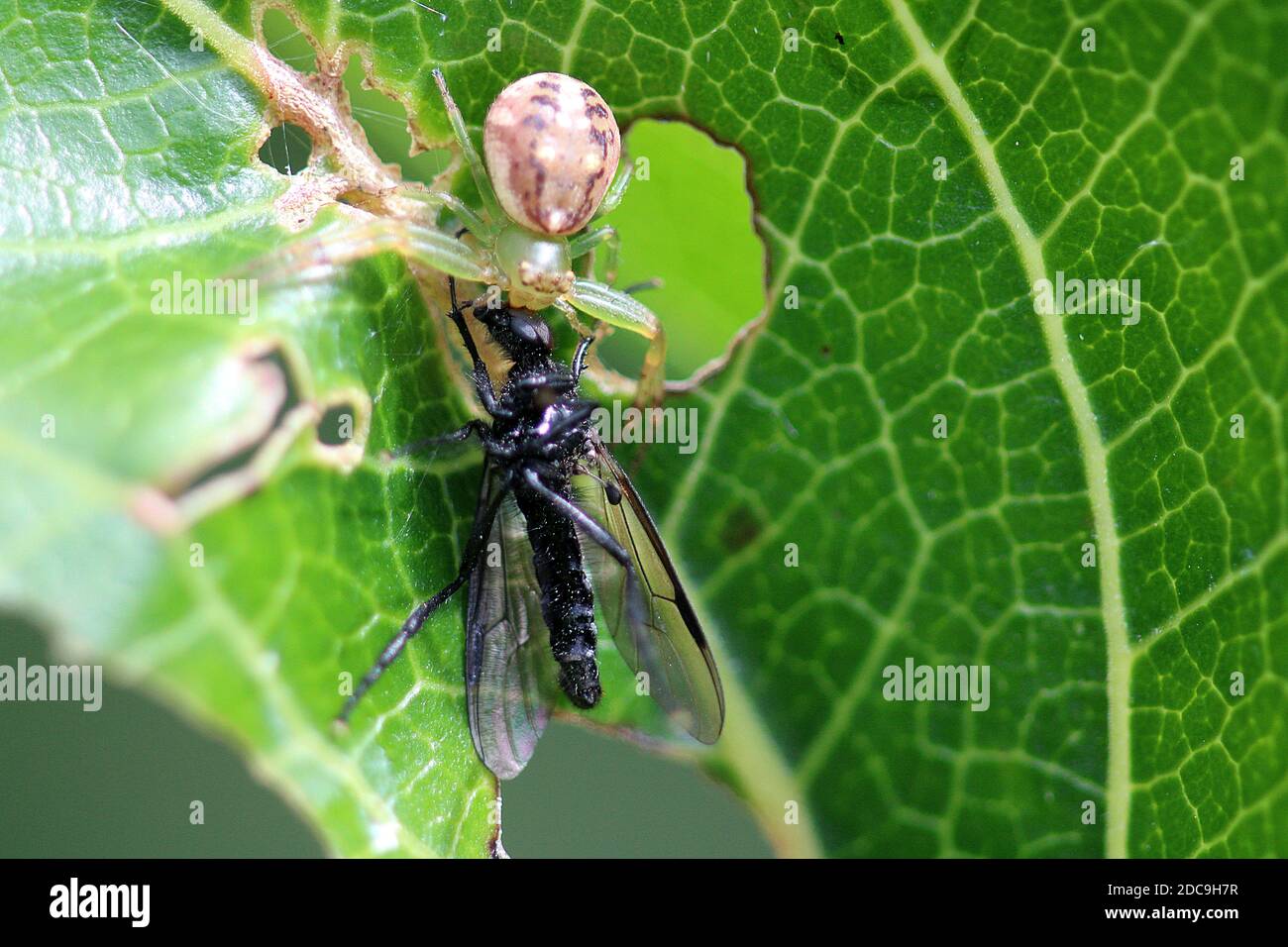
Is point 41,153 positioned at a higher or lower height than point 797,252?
higher

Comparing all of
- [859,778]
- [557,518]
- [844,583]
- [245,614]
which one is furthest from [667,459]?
[245,614]

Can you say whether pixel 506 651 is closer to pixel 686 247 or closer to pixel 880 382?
pixel 880 382

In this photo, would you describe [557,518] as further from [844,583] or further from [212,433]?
[212,433]

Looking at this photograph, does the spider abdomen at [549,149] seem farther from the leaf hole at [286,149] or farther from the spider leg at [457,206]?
the leaf hole at [286,149]

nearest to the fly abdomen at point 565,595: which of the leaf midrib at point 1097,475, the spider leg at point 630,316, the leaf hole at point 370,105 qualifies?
the spider leg at point 630,316

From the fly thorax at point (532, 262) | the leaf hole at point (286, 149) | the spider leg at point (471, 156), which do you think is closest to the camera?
the leaf hole at point (286, 149)

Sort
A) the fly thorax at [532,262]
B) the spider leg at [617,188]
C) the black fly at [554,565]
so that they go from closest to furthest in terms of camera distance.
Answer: the fly thorax at [532,262] → the black fly at [554,565] → the spider leg at [617,188]

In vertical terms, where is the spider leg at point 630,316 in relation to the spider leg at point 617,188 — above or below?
below

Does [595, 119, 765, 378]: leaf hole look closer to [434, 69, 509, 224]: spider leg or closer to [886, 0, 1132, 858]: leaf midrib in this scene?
[434, 69, 509, 224]: spider leg

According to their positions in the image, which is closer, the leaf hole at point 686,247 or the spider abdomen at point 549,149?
the spider abdomen at point 549,149
